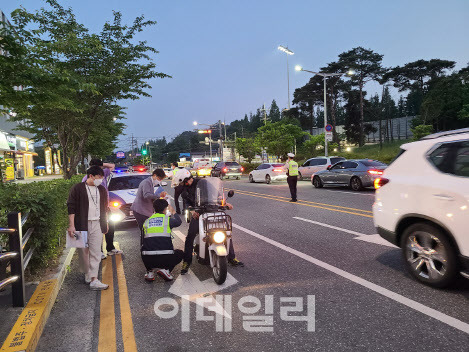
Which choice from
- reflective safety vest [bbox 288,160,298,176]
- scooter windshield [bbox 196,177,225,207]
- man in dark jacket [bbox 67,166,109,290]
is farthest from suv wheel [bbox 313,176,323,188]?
man in dark jacket [bbox 67,166,109,290]

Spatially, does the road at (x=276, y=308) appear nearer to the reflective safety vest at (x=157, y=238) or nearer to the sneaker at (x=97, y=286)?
the sneaker at (x=97, y=286)

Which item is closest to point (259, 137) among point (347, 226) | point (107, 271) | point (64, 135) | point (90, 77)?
point (64, 135)

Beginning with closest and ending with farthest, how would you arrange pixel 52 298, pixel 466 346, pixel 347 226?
pixel 466 346
pixel 52 298
pixel 347 226

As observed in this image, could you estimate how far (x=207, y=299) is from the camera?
4.42 m

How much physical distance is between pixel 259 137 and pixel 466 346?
45.2 metres

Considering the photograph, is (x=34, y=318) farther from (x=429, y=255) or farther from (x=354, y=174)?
(x=354, y=174)

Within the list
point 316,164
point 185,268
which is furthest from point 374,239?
point 316,164

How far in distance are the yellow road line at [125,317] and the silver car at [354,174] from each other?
43.8 feet

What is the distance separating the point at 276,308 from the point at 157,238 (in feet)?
6.64

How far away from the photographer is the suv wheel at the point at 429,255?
415 cm

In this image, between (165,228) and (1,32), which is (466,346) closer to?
(165,228)

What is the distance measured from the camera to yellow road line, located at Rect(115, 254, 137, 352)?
340 cm

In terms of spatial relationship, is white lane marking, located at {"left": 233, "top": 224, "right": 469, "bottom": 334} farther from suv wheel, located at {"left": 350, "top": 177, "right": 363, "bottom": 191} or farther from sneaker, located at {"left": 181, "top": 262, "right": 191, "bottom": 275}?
suv wheel, located at {"left": 350, "top": 177, "right": 363, "bottom": 191}

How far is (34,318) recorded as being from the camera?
3703mm
